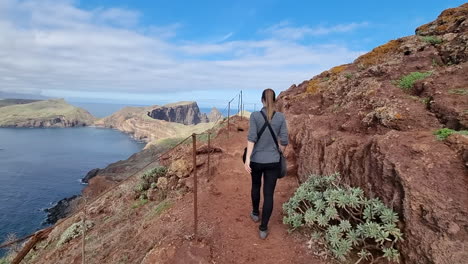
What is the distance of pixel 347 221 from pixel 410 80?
6.02 metres

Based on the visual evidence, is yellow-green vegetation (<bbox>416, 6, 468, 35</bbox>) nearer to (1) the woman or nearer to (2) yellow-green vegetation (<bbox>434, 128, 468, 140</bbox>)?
(2) yellow-green vegetation (<bbox>434, 128, 468, 140</bbox>)

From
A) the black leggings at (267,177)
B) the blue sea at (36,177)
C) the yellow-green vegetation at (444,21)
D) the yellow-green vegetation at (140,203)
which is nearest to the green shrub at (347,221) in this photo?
the black leggings at (267,177)

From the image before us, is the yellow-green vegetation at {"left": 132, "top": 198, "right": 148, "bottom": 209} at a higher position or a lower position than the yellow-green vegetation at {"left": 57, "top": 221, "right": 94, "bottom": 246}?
higher

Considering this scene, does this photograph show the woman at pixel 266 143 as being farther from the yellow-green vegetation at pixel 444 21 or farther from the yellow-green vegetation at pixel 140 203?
the yellow-green vegetation at pixel 444 21

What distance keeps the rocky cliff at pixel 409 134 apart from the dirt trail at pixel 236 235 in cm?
183

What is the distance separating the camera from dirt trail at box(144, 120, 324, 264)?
5273mm

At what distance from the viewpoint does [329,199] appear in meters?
5.53

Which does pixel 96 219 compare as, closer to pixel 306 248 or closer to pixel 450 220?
pixel 306 248

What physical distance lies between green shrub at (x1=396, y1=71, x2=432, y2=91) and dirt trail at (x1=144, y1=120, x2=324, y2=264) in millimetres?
4773

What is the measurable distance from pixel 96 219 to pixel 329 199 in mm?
10655

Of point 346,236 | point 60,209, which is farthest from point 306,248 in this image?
point 60,209

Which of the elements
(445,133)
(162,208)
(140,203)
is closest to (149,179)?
(140,203)

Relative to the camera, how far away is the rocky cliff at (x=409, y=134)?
4262 millimetres

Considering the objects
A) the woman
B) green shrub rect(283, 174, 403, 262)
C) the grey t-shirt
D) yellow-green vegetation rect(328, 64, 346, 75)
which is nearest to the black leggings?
the woman
